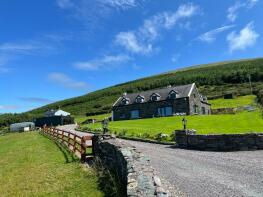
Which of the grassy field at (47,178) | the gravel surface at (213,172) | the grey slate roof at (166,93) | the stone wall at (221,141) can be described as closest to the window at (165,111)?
the grey slate roof at (166,93)

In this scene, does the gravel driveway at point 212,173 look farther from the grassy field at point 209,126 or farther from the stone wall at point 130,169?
the grassy field at point 209,126

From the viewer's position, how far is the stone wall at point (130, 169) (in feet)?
27.2

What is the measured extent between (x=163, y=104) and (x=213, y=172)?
5068cm

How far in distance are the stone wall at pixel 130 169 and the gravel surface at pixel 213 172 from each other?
1.50m

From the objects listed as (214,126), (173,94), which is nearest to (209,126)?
(214,126)

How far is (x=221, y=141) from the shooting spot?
2139 cm

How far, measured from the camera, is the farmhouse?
62500 mm

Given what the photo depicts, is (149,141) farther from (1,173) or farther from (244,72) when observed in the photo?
(244,72)

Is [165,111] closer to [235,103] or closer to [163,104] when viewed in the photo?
[163,104]

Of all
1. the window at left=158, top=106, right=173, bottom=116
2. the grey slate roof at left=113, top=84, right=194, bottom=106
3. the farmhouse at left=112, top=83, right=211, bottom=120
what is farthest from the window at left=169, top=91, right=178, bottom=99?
the window at left=158, top=106, right=173, bottom=116

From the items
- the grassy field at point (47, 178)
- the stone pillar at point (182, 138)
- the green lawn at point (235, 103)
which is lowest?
the grassy field at point (47, 178)

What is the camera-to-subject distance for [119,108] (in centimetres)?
7088

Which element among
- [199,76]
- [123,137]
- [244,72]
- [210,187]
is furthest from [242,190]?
[199,76]

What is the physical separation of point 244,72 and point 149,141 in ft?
368
